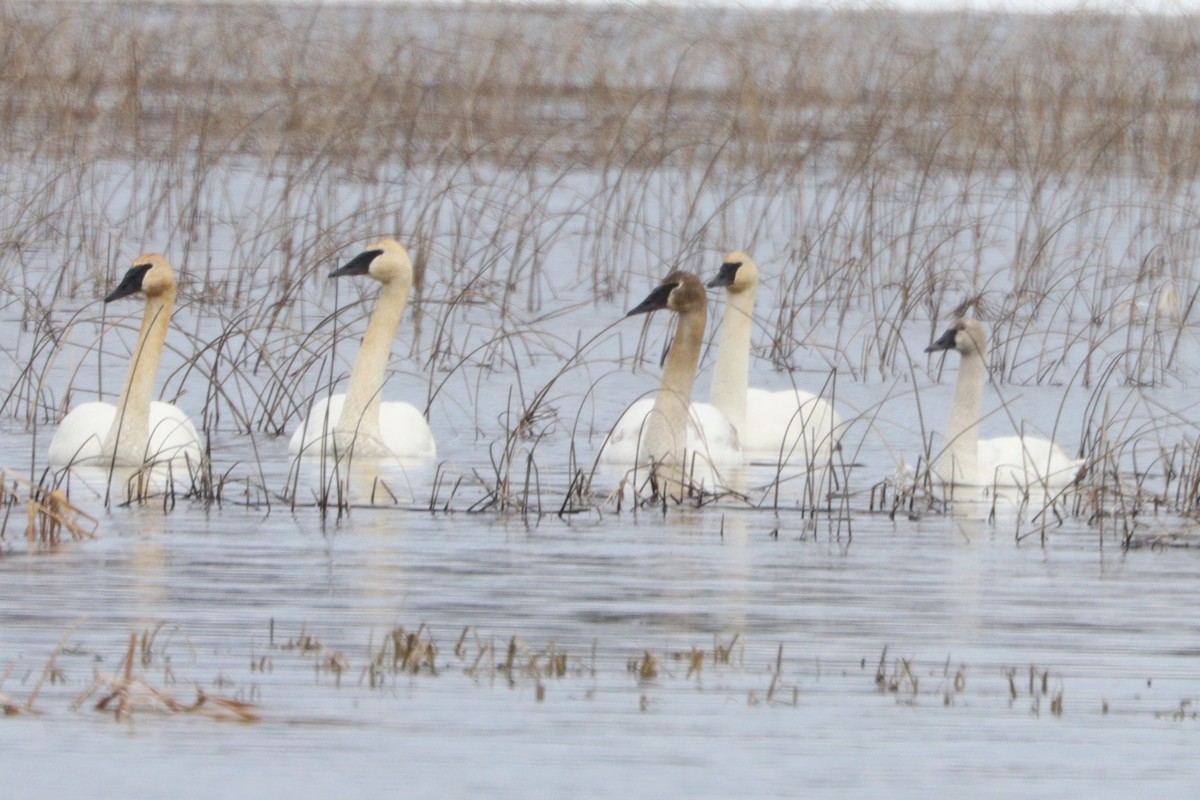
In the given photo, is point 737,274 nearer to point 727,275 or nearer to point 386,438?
point 727,275

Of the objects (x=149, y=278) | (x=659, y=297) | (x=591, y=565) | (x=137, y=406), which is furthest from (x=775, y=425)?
(x=591, y=565)

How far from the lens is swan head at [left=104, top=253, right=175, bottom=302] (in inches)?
329

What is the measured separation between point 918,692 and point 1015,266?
718 cm

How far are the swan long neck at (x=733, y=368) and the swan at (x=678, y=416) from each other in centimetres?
30

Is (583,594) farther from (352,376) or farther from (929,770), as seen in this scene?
(352,376)

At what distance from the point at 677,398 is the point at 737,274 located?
191 cm

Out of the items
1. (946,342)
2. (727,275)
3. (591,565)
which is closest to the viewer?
(591,565)

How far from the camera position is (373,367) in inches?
333

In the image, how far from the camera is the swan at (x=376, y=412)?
7859 mm

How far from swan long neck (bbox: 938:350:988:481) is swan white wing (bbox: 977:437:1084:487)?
0.16 ft

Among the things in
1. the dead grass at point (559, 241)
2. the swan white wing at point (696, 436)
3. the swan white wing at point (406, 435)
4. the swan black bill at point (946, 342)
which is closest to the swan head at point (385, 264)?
the dead grass at point (559, 241)

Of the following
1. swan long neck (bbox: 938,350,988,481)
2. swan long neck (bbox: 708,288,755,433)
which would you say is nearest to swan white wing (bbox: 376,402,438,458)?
swan long neck (bbox: 708,288,755,433)

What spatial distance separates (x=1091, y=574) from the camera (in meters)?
5.49

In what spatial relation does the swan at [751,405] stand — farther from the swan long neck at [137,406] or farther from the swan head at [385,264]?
the swan long neck at [137,406]
